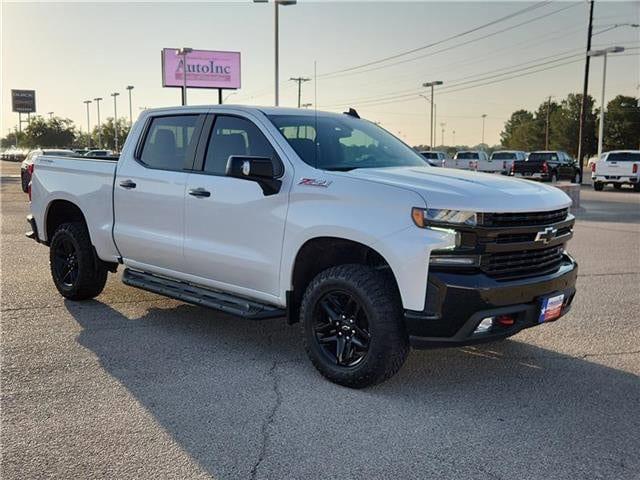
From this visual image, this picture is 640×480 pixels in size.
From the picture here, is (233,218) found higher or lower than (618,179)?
higher

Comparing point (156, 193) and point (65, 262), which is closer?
point (156, 193)

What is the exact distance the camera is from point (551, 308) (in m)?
4.32

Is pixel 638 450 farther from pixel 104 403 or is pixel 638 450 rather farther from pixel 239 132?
pixel 239 132

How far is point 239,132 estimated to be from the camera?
522 centimetres

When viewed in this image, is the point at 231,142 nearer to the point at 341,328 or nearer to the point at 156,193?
the point at 156,193

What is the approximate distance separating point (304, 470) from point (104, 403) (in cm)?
153

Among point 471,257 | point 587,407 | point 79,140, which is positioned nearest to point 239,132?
point 471,257

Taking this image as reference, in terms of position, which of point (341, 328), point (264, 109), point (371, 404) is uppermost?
point (264, 109)

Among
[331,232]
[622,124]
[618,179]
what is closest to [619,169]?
[618,179]

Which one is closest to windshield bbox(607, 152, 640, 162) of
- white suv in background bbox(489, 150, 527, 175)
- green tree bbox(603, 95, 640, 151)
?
white suv in background bbox(489, 150, 527, 175)

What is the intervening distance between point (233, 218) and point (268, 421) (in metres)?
1.72

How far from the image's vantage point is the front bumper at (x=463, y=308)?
388 centimetres

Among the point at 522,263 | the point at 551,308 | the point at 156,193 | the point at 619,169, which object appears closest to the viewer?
the point at 522,263

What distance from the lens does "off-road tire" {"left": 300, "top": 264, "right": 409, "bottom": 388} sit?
411 cm
